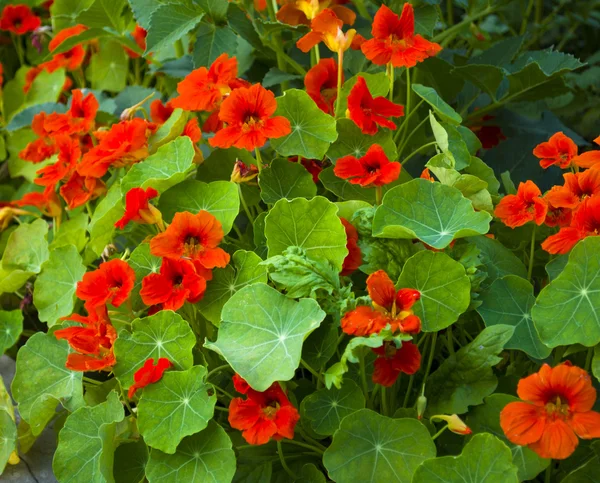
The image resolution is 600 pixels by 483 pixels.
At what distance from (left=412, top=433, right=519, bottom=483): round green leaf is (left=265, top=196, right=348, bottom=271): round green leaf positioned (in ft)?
1.04

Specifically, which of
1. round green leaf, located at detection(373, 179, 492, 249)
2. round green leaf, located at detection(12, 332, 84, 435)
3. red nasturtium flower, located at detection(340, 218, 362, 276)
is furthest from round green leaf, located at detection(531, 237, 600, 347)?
round green leaf, located at detection(12, 332, 84, 435)

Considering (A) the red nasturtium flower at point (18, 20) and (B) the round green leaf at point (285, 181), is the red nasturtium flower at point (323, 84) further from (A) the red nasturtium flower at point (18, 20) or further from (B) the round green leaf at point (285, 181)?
(A) the red nasturtium flower at point (18, 20)

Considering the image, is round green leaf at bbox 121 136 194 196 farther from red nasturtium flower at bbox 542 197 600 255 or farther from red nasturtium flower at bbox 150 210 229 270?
red nasturtium flower at bbox 542 197 600 255

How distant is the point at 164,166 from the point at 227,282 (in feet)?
0.79

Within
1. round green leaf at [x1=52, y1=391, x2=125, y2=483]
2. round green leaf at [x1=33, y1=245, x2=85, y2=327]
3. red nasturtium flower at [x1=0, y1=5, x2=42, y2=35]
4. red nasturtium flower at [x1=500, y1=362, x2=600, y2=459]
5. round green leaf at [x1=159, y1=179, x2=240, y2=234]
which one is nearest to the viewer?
red nasturtium flower at [x1=500, y1=362, x2=600, y2=459]

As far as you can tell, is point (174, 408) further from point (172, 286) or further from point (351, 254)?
point (351, 254)

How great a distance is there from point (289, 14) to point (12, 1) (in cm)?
114

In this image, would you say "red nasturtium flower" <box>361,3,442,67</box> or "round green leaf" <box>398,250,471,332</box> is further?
"red nasturtium flower" <box>361,3,442,67</box>

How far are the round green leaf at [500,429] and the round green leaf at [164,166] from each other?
0.57 meters

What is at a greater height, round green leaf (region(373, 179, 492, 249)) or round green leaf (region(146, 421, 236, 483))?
round green leaf (region(373, 179, 492, 249))

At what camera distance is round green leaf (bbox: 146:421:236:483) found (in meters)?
0.97

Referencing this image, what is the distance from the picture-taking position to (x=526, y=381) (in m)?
0.85

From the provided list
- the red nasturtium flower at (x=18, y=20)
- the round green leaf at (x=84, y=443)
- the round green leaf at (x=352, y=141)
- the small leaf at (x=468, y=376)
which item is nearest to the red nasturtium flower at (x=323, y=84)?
the round green leaf at (x=352, y=141)

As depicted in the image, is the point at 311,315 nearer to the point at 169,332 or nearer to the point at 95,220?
the point at 169,332
